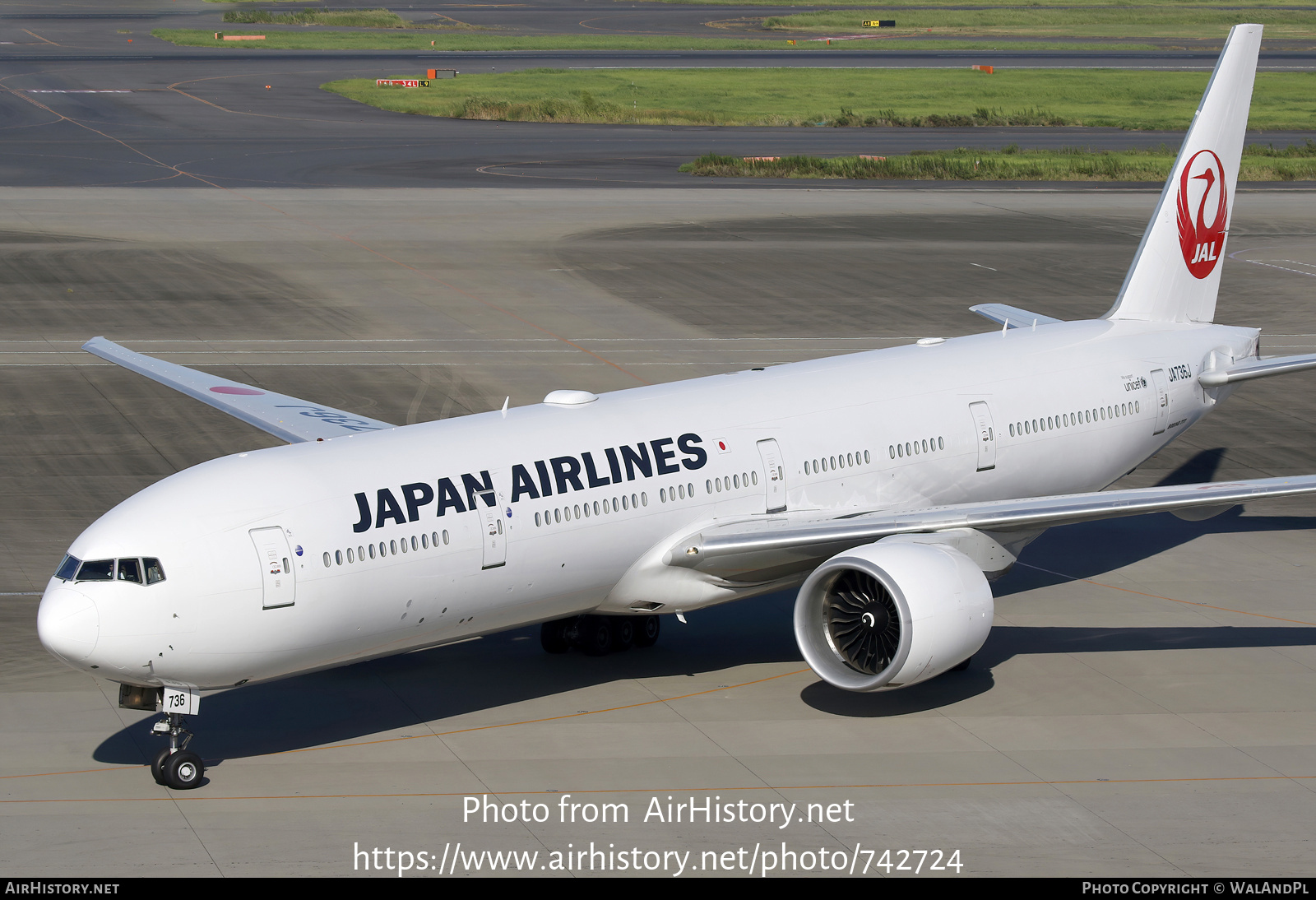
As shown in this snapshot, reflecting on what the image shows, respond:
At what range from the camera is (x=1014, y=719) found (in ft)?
77.9

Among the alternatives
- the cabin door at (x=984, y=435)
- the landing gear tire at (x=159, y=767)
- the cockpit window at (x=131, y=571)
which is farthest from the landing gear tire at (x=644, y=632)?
the cockpit window at (x=131, y=571)

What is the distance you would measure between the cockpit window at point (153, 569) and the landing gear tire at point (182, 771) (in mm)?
2537

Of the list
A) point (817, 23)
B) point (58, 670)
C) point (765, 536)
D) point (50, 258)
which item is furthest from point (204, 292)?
point (817, 23)

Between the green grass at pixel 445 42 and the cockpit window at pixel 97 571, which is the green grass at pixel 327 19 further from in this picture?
the cockpit window at pixel 97 571

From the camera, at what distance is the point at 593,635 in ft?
85.4

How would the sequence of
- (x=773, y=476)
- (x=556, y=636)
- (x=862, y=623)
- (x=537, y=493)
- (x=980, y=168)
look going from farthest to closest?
(x=980, y=168)
(x=556, y=636)
(x=773, y=476)
(x=862, y=623)
(x=537, y=493)

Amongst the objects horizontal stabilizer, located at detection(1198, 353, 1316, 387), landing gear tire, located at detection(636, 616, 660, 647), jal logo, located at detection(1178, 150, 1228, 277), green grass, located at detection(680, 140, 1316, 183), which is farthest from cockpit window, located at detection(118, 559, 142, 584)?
green grass, located at detection(680, 140, 1316, 183)

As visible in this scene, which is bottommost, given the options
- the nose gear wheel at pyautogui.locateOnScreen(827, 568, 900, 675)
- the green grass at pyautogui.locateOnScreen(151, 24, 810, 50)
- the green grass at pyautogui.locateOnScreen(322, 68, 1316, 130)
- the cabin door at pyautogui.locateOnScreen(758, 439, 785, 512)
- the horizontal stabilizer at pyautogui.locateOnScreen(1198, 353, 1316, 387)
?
the nose gear wheel at pyautogui.locateOnScreen(827, 568, 900, 675)

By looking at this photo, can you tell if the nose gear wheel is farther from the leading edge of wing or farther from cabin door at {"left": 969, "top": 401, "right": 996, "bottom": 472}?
the leading edge of wing

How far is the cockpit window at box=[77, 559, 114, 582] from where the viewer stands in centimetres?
1977

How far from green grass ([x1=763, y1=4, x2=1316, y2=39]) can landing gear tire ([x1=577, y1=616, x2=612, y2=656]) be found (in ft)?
487

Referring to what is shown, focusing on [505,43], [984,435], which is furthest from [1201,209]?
[505,43]

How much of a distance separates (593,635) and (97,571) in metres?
8.75

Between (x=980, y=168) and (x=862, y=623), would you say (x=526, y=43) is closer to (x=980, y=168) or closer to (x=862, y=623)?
(x=980, y=168)
